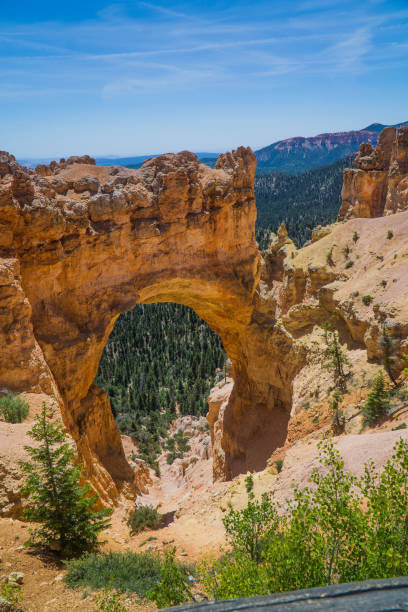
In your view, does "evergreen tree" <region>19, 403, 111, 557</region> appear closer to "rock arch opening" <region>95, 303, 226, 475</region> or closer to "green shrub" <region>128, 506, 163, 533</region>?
"green shrub" <region>128, 506, 163, 533</region>

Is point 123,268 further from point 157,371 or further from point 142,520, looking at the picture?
point 157,371

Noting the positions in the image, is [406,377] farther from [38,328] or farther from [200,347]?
[200,347]

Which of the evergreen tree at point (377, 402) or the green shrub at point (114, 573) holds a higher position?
the evergreen tree at point (377, 402)

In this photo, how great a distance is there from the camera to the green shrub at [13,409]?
1487 centimetres

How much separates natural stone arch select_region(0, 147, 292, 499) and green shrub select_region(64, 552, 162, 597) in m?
8.57

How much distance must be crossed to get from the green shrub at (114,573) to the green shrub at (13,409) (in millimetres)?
5891

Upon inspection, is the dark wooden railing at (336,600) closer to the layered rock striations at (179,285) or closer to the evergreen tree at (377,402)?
the evergreen tree at (377,402)

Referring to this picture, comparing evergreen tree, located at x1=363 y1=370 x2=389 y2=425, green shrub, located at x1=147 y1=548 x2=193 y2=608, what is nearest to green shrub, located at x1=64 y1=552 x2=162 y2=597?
green shrub, located at x1=147 y1=548 x2=193 y2=608

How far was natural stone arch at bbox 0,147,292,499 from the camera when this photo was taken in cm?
1989

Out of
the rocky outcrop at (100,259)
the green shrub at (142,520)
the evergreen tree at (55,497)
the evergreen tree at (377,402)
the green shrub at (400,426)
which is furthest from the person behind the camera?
the rocky outcrop at (100,259)

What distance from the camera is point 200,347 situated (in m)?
64.8

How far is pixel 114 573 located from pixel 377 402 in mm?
12110

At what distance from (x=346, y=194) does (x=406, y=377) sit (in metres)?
43.8

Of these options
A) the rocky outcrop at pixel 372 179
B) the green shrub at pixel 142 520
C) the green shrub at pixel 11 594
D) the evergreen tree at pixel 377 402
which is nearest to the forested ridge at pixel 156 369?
the green shrub at pixel 142 520
